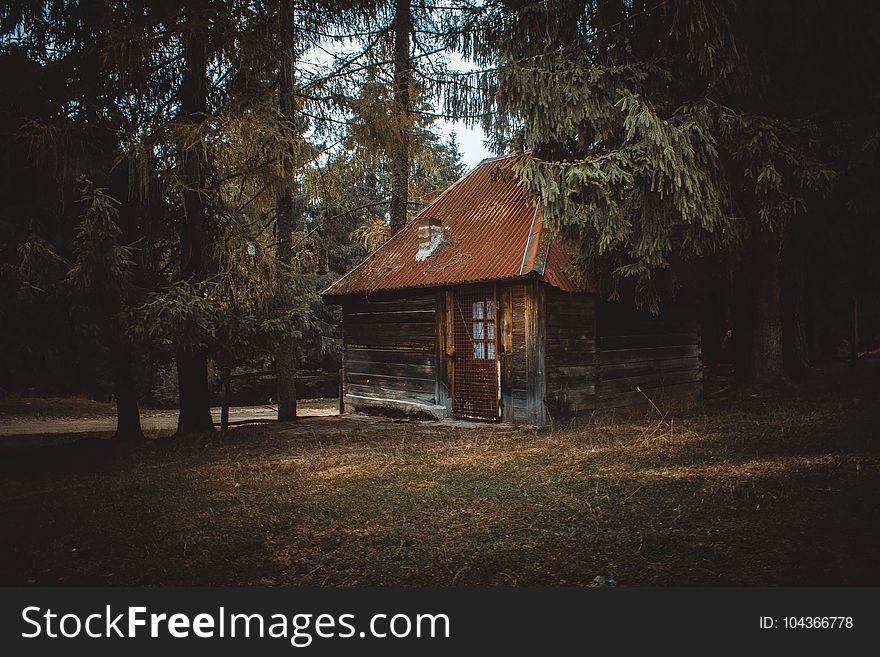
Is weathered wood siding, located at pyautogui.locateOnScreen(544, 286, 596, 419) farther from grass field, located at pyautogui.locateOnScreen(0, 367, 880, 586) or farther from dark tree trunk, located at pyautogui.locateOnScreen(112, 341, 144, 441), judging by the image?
dark tree trunk, located at pyautogui.locateOnScreen(112, 341, 144, 441)

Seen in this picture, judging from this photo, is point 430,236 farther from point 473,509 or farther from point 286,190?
point 473,509

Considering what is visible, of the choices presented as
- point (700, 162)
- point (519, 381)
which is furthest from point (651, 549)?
point (519, 381)

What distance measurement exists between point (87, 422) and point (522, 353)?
12986mm

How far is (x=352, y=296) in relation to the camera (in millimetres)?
15828

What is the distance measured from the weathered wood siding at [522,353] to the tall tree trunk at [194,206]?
5.65 metres

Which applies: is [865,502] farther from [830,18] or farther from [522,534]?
[830,18]

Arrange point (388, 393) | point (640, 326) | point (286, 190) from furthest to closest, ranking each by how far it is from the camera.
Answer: point (388, 393) < point (640, 326) < point (286, 190)

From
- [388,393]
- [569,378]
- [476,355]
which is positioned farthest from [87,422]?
[569,378]

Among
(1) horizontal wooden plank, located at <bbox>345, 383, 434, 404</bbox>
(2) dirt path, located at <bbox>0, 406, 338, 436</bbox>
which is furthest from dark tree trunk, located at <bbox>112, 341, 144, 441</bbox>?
(1) horizontal wooden plank, located at <bbox>345, 383, 434, 404</bbox>

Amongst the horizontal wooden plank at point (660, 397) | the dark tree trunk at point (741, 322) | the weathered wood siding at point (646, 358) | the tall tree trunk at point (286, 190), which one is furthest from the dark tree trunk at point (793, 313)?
the tall tree trunk at point (286, 190)

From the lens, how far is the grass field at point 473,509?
4098 mm

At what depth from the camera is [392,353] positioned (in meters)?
14.9

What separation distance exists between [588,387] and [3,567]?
1048cm

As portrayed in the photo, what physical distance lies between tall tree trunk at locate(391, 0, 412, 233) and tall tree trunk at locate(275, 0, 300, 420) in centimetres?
190
